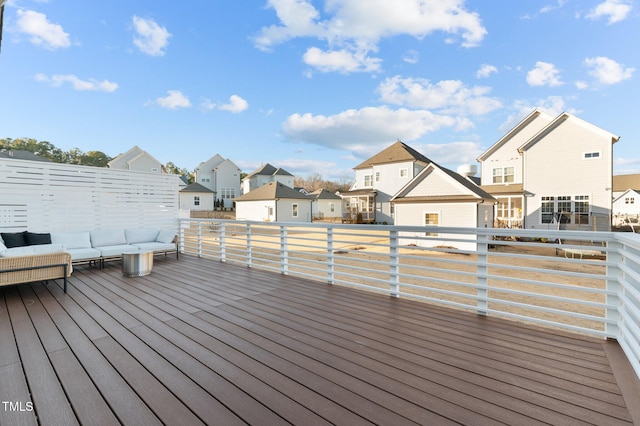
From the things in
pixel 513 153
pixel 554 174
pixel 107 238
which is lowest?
pixel 107 238

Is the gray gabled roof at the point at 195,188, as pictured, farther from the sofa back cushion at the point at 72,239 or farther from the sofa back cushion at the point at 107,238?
the sofa back cushion at the point at 72,239

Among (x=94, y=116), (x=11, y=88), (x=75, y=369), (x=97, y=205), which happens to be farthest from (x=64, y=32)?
(x=75, y=369)

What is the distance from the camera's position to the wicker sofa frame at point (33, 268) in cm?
395

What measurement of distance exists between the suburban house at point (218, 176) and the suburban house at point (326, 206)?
414 inches

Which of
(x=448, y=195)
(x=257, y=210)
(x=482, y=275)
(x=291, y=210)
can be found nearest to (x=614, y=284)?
(x=482, y=275)

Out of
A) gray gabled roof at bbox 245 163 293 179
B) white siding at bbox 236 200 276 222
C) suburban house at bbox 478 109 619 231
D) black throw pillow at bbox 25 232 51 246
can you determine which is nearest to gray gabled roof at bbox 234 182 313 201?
white siding at bbox 236 200 276 222

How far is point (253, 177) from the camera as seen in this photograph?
34188 millimetres

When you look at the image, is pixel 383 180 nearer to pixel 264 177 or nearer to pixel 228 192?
pixel 264 177

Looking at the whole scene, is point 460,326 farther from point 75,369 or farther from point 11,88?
point 11,88

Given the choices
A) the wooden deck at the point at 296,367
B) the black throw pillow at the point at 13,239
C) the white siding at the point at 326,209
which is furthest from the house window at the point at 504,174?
the black throw pillow at the point at 13,239

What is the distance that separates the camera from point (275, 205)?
25188 millimetres

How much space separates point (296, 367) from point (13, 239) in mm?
6669

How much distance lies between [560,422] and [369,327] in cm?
158

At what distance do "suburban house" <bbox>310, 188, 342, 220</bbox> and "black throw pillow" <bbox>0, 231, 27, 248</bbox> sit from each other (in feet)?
90.0
